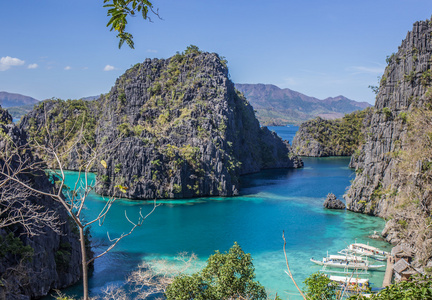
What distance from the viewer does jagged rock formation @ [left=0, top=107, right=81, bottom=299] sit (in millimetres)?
19422

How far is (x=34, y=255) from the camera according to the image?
21.3m

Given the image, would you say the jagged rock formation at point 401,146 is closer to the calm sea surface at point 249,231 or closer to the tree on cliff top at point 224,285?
the calm sea surface at point 249,231

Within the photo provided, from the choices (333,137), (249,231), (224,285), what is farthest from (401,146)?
(333,137)

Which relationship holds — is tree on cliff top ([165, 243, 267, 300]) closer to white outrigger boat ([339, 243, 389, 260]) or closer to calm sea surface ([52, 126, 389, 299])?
calm sea surface ([52, 126, 389, 299])

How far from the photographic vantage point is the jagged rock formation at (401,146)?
30.2 m

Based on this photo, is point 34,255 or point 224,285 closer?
point 224,285

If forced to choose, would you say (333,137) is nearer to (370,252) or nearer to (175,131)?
(175,131)

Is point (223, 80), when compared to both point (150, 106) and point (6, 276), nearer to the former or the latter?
point (150, 106)

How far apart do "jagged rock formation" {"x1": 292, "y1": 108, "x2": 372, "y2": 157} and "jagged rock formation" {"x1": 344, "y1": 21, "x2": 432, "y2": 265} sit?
66320 mm

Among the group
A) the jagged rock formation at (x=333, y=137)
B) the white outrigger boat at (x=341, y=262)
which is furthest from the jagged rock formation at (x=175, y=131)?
the jagged rock formation at (x=333, y=137)

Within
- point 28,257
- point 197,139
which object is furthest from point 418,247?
point 197,139

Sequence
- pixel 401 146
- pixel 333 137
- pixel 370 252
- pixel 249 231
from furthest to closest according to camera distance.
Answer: pixel 333 137, pixel 401 146, pixel 249 231, pixel 370 252

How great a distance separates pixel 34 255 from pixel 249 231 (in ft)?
71.2

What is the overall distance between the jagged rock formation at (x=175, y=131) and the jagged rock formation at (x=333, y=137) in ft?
81.1
